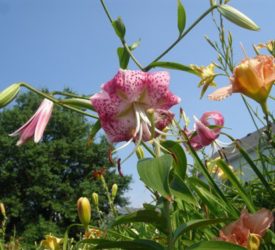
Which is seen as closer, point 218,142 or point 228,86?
point 228,86

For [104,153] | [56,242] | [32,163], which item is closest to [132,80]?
[56,242]

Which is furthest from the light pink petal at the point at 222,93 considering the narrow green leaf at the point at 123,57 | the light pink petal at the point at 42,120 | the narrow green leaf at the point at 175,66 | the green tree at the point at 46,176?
the green tree at the point at 46,176

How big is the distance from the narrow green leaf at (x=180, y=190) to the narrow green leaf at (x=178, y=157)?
4 cm

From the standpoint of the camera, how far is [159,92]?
0.64m

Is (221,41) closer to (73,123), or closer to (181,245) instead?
(181,245)

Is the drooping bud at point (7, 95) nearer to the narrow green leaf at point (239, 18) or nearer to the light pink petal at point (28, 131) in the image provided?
the light pink petal at point (28, 131)

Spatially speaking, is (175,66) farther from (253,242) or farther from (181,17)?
(253,242)

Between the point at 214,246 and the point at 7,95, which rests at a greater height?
the point at 7,95

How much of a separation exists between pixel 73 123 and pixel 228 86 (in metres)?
14.9

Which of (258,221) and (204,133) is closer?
(258,221)

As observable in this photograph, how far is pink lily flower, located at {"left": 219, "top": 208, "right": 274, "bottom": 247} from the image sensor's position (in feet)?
1.93

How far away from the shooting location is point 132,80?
63 centimetres

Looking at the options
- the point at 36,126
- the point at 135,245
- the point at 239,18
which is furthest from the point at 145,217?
the point at 239,18

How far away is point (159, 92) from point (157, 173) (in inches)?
7.0
